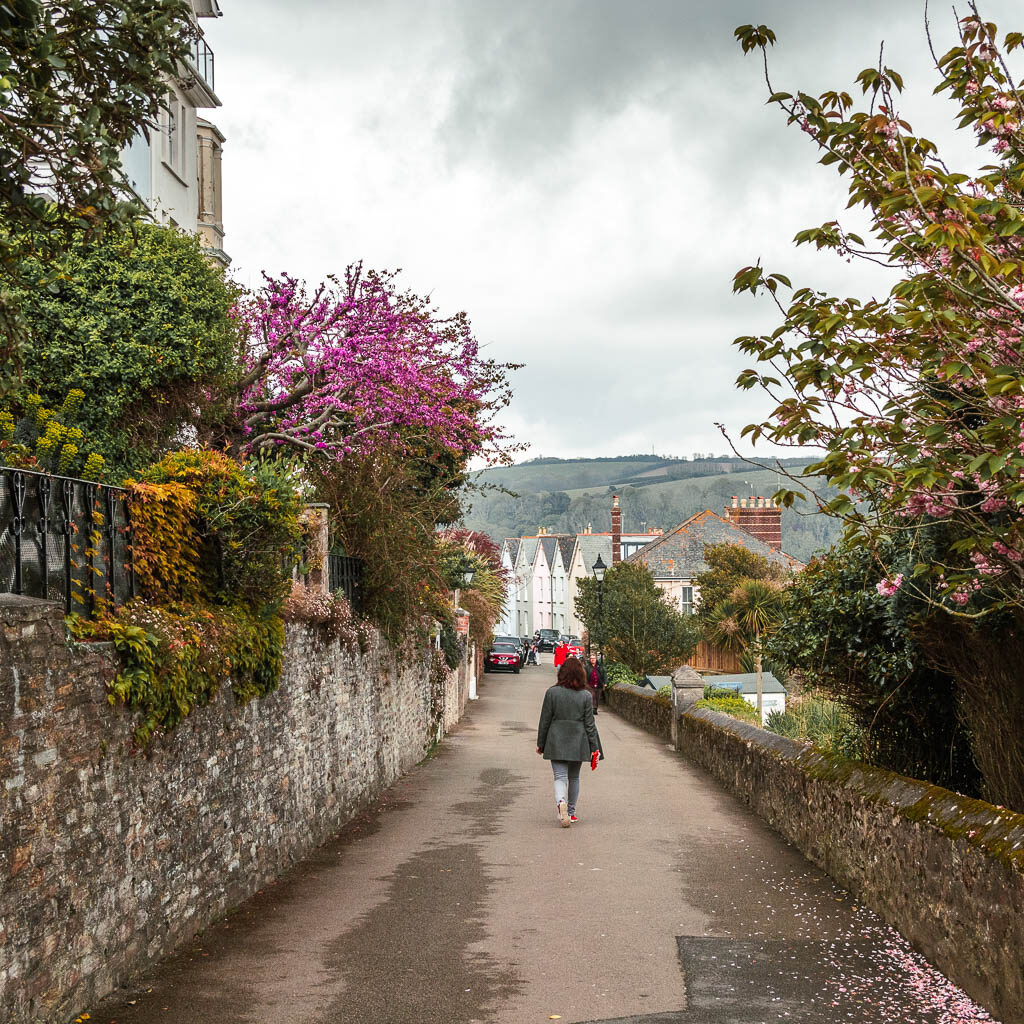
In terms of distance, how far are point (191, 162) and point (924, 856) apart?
65.9 ft

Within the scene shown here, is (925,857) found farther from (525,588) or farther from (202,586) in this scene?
(525,588)

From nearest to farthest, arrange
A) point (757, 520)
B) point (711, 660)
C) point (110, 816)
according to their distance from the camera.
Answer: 1. point (110, 816)
2. point (711, 660)
3. point (757, 520)

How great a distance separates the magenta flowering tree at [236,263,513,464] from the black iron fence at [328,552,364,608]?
1.88 metres

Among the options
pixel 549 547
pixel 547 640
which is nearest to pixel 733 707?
pixel 547 640

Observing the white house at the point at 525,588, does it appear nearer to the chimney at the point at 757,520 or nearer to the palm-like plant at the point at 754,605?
the chimney at the point at 757,520

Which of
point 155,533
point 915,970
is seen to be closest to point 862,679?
point 915,970

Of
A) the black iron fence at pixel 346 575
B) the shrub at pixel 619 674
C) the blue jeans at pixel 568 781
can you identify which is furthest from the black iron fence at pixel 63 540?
the shrub at pixel 619 674

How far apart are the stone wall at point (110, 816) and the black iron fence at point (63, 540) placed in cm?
51

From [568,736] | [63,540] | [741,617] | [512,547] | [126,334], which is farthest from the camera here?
[512,547]

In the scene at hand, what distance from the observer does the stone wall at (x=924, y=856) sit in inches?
234

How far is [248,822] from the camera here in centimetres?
918

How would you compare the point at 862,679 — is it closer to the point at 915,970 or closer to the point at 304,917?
the point at 915,970

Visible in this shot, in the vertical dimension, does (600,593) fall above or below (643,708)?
above

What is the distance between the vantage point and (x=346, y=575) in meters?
15.2
